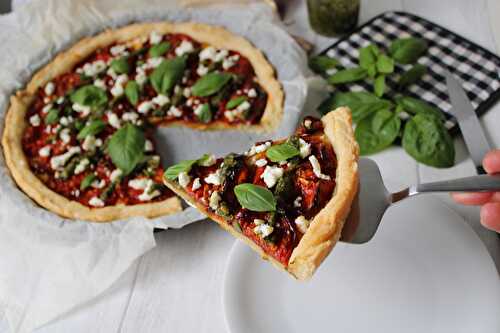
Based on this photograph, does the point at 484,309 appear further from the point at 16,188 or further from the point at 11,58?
the point at 11,58

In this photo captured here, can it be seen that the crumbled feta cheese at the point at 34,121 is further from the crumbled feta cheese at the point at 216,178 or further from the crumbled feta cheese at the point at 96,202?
the crumbled feta cheese at the point at 216,178

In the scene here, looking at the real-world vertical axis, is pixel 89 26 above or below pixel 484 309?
above

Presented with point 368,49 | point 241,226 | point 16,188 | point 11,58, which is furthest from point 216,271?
point 11,58

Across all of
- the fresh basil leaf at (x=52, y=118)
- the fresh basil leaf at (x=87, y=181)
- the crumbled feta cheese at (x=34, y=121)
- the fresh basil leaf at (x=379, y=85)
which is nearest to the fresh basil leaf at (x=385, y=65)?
the fresh basil leaf at (x=379, y=85)

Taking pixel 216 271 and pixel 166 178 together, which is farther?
pixel 216 271

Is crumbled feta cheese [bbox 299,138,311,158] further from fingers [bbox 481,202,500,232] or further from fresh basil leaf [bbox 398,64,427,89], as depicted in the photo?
fresh basil leaf [bbox 398,64,427,89]

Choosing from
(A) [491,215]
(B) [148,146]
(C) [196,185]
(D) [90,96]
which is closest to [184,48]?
(D) [90,96]

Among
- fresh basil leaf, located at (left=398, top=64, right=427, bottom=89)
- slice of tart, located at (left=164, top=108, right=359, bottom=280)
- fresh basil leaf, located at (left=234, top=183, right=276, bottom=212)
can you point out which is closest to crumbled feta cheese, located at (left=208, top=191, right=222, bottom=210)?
slice of tart, located at (left=164, top=108, right=359, bottom=280)
